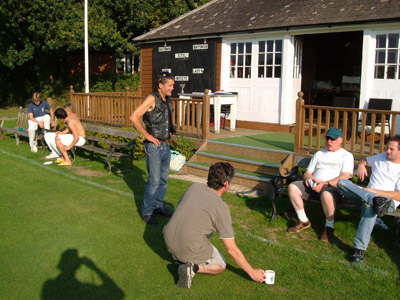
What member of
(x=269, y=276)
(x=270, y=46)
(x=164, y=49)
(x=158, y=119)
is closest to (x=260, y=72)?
(x=270, y=46)

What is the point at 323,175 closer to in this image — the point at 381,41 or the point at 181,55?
the point at 381,41

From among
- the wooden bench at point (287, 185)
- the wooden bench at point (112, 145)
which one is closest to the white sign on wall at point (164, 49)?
the wooden bench at point (112, 145)

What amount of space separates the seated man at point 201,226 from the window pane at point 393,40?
7757 millimetres

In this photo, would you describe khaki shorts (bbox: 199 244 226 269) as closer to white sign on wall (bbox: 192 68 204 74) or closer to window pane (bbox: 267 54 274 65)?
window pane (bbox: 267 54 274 65)

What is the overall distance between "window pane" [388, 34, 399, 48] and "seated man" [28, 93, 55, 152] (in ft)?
30.7

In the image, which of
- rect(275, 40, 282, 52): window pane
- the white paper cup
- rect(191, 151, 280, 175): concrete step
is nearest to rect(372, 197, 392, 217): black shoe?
the white paper cup

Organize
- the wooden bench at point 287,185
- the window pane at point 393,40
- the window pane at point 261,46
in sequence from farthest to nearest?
the window pane at point 261,46, the window pane at point 393,40, the wooden bench at point 287,185

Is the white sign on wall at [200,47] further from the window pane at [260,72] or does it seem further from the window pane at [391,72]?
the window pane at [391,72]

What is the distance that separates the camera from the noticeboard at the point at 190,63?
13.9m

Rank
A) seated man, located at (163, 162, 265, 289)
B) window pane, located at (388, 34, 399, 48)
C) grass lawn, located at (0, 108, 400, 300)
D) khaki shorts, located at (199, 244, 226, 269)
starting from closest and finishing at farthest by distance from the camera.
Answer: seated man, located at (163, 162, 265, 289) < grass lawn, located at (0, 108, 400, 300) < khaki shorts, located at (199, 244, 226, 269) < window pane, located at (388, 34, 399, 48)

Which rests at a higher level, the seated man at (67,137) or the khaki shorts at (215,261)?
the seated man at (67,137)

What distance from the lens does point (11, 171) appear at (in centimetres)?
950

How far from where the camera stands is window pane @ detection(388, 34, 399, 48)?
10.1 metres

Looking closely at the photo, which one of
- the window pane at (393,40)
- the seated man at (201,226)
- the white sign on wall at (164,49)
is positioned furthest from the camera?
the white sign on wall at (164,49)
